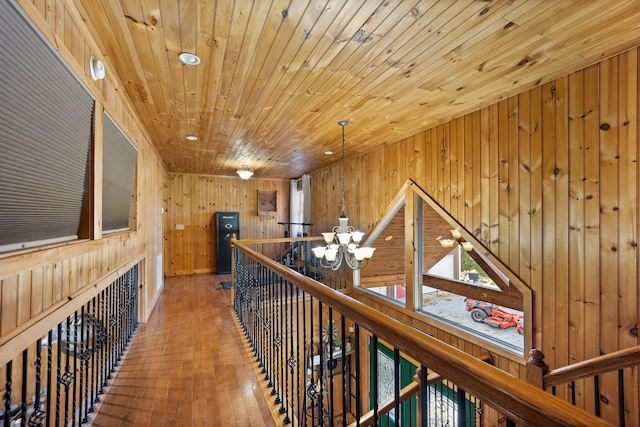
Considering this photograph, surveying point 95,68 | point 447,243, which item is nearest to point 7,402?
point 95,68

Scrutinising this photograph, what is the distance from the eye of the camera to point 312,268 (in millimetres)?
6402

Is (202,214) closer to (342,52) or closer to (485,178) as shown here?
(342,52)

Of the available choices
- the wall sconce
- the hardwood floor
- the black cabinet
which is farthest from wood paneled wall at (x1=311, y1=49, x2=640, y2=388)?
the black cabinet

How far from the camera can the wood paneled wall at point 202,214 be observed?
6926mm

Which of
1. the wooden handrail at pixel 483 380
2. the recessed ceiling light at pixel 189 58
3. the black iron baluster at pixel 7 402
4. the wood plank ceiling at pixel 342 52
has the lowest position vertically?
the black iron baluster at pixel 7 402

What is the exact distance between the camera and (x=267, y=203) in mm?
7891

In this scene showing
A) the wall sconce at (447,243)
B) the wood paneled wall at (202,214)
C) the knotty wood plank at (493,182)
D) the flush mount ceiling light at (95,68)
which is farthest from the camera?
the wood paneled wall at (202,214)

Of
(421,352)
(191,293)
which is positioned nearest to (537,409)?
(421,352)

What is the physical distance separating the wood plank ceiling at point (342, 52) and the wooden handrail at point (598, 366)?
181 cm

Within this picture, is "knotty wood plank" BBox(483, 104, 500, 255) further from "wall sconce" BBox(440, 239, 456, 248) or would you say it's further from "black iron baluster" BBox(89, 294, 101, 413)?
"black iron baluster" BBox(89, 294, 101, 413)

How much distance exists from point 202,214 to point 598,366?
732 centimetres

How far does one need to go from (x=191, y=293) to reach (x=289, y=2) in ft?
16.4

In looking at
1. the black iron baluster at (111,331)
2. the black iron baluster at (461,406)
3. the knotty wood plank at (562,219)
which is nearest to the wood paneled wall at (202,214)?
the black iron baluster at (111,331)

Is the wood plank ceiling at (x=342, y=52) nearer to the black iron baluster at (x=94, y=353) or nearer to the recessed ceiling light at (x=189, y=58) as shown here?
the recessed ceiling light at (x=189, y=58)
